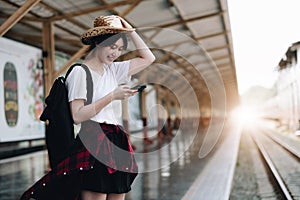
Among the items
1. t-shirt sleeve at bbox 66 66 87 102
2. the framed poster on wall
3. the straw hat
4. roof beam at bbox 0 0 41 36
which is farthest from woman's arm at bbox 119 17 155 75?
the framed poster on wall

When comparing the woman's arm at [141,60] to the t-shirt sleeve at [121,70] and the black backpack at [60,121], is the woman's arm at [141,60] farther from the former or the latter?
the black backpack at [60,121]

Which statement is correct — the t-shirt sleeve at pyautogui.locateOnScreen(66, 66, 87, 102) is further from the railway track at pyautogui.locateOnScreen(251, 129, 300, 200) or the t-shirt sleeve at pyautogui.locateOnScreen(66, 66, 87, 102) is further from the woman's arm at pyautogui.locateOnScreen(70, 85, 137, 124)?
the railway track at pyautogui.locateOnScreen(251, 129, 300, 200)

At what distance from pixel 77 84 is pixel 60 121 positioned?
14cm

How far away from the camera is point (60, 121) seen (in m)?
1.36

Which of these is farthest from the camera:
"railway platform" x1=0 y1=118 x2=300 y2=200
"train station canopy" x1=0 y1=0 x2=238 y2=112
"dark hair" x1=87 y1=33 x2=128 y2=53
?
"train station canopy" x1=0 y1=0 x2=238 y2=112

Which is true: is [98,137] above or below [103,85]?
below

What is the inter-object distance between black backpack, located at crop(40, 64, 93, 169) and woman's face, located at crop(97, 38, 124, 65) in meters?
0.08

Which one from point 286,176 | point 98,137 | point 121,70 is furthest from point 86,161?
point 286,176

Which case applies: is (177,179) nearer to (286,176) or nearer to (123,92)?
(286,176)

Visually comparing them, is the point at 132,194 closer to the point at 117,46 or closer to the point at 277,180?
the point at 277,180

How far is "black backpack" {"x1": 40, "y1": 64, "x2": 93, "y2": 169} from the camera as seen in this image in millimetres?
1364

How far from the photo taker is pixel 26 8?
16.0ft

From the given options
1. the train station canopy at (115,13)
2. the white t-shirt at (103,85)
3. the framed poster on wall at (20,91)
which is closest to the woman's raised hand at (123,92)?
the white t-shirt at (103,85)

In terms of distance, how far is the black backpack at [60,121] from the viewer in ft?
4.48
